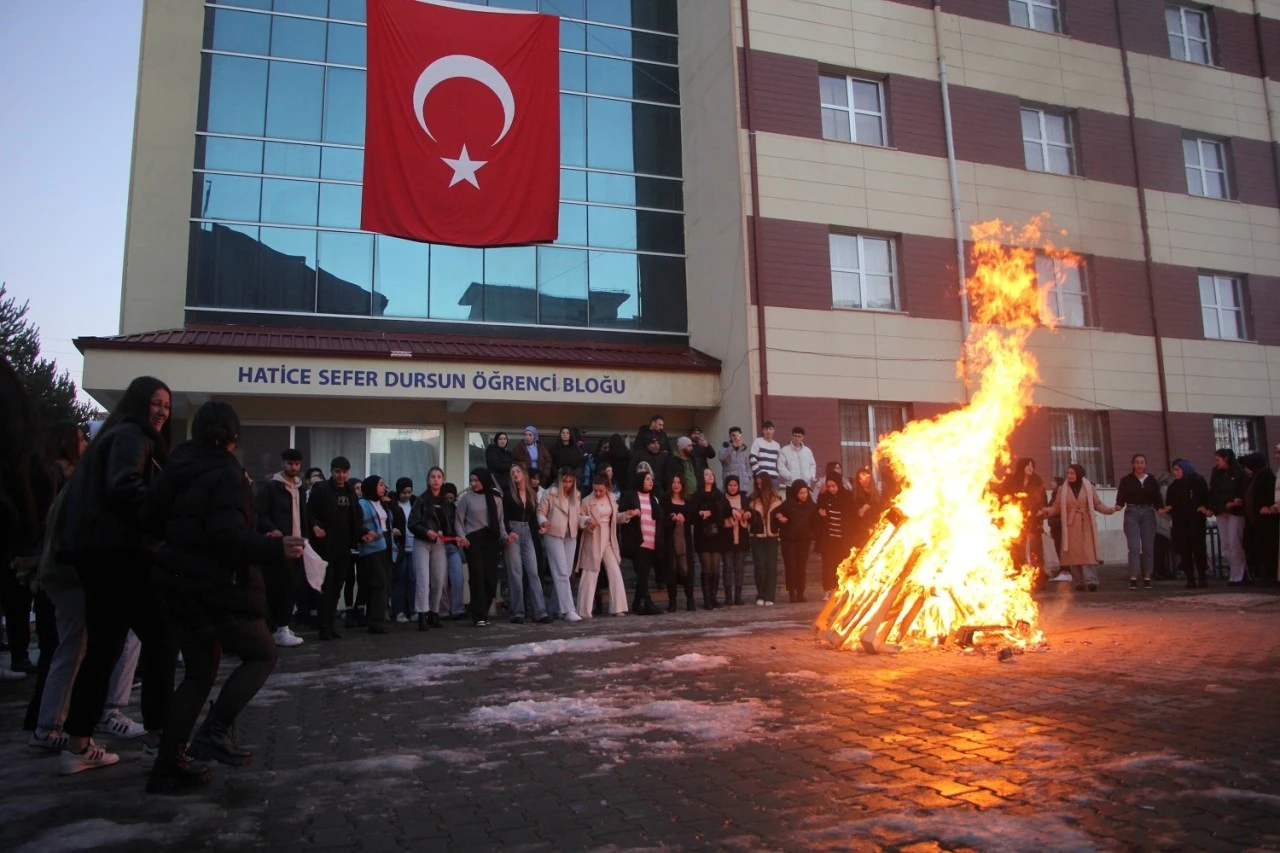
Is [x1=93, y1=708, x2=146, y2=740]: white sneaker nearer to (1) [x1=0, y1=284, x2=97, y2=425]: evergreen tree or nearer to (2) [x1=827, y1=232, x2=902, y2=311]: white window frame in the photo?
(2) [x1=827, y1=232, x2=902, y2=311]: white window frame

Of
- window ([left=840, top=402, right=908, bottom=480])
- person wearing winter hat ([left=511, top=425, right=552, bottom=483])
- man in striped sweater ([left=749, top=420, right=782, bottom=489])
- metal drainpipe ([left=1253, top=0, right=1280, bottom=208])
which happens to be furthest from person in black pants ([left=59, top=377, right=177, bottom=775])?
metal drainpipe ([left=1253, top=0, right=1280, bottom=208])

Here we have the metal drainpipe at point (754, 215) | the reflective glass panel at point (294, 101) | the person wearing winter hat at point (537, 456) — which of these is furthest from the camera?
the reflective glass panel at point (294, 101)

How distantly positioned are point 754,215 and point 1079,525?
887cm

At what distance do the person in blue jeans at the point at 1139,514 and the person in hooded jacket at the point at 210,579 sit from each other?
14129 millimetres

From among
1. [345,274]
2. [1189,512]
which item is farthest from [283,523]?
[1189,512]

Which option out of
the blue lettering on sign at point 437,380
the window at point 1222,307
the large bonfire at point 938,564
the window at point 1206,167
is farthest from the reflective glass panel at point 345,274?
the window at point 1206,167

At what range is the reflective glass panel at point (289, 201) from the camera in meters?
19.4

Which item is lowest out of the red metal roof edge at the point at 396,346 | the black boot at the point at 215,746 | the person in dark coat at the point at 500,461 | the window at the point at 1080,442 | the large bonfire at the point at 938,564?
the black boot at the point at 215,746

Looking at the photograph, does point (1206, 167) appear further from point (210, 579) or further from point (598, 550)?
point (210, 579)

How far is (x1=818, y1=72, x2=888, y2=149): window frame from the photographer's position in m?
20.9

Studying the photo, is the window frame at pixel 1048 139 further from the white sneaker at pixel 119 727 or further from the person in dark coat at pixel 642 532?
the white sneaker at pixel 119 727

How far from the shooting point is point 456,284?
20.2 meters

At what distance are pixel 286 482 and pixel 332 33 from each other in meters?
13.5

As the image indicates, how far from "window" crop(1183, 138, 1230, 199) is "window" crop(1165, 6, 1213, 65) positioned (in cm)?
222
